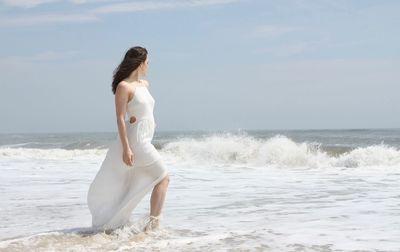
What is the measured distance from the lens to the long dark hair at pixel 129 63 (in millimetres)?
5105

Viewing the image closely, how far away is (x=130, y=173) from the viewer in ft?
17.1

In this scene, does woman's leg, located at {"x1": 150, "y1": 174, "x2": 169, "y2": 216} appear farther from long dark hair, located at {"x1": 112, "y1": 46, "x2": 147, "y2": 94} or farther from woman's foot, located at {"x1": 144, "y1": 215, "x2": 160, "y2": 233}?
long dark hair, located at {"x1": 112, "y1": 46, "x2": 147, "y2": 94}

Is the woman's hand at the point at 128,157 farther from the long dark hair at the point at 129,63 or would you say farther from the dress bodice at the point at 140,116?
the long dark hair at the point at 129,63

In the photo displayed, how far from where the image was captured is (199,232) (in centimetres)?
548

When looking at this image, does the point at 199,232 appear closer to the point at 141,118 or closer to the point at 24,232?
the point at 141,118

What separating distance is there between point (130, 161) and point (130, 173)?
275mm

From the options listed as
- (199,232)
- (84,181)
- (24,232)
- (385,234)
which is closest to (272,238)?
(199,232)

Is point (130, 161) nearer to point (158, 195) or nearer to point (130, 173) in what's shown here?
point (130, 173)

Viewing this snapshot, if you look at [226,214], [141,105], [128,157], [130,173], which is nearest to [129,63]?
[141,105]

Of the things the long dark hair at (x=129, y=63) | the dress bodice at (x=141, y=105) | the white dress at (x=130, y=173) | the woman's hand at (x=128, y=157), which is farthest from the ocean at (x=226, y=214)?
the long dark hair at (x=129, y=63)

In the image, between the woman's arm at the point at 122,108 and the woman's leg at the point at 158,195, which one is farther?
the woman's leg at the point at 158,195

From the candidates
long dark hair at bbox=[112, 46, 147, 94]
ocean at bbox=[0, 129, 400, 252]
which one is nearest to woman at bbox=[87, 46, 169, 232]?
long dark hair at bbox=[112, 46, 147, 94]

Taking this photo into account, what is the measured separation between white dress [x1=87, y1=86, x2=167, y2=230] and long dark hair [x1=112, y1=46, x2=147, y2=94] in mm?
178

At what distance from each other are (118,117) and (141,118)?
0.72 ft
